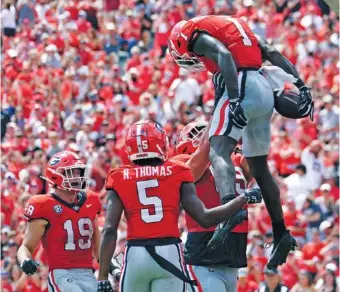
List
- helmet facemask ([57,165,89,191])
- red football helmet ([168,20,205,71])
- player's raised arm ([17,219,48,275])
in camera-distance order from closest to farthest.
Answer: red football helmet ([168,20,205,71])
player's raised arm ([17,219,48,275])
helmet facemask ([57,165,89,191])

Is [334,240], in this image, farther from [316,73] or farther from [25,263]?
[25,263]

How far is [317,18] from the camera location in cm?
2195

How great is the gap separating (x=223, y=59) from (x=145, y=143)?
0.78 meters

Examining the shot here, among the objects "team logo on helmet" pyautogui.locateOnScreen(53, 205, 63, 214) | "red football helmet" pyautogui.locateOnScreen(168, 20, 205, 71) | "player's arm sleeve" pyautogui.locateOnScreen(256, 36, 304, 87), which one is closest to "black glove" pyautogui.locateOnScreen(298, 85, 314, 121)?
"player's arm sleeve" pyautogui.locateOnScreen(256, 36, 304, 87)

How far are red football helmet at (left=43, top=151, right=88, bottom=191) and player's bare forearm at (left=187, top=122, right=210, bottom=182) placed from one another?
1.29 metres

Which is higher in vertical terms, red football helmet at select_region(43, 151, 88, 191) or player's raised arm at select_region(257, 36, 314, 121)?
player's raised arm at select_region(257, 36, 314, 121)

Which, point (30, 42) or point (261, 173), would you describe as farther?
point (30, 42)

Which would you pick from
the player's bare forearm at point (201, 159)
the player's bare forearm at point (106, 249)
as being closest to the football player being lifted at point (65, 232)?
the player's bare forearm at point (201, 159)

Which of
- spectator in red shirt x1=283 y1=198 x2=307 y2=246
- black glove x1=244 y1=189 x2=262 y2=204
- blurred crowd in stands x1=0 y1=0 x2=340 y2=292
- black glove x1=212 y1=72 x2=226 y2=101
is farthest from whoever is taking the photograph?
spectator in red shirt x1=283 y1=198 x2=307 y2=246

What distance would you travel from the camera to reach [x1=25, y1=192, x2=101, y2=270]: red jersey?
10445mm

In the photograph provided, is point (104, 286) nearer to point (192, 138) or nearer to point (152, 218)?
point (152, 218)

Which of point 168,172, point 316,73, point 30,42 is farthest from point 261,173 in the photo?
point 30,42

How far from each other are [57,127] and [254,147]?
1241 cm

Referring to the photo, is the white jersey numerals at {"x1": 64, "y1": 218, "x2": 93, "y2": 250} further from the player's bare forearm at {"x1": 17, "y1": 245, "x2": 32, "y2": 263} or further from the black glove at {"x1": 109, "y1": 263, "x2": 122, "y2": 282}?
the black glove at {"x1": 109, "y1": 263, "x2": 122, "y2": 282}
